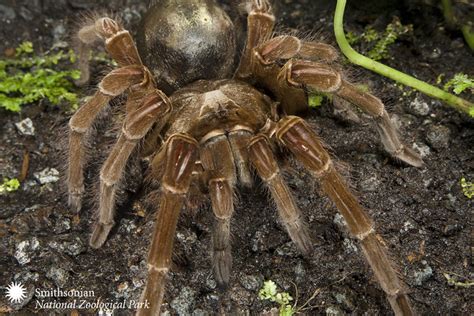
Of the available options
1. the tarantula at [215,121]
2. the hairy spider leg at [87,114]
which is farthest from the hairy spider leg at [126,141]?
the hairy spider leg at [87,114]


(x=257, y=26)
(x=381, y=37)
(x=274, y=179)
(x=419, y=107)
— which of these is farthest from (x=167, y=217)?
(x=381, y=37)

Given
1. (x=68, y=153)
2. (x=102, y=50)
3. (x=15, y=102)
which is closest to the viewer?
(x=68, y=153)

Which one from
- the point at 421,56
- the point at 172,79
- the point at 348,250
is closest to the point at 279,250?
the point at 348,250

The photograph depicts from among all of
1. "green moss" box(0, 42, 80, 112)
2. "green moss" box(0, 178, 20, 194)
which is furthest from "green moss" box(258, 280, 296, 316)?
"green moss" box(0, 42, 80, 112)

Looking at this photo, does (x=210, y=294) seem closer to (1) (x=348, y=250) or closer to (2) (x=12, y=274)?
(1) (x=348, y=250)

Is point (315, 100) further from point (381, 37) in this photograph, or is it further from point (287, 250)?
point (287, 250)

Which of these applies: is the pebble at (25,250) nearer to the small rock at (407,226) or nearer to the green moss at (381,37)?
the small rock at (407,226)
